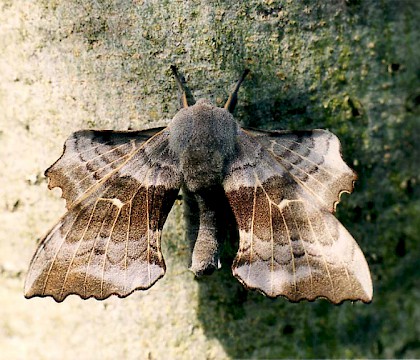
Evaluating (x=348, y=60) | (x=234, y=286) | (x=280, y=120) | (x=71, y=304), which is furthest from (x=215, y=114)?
(x=71, y=304)

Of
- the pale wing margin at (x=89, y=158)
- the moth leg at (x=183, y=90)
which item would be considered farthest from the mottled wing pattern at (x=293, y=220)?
the pale wing margin at (x=89, y=158)

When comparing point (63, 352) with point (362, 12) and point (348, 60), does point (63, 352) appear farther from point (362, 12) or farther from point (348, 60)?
point (362, 12)

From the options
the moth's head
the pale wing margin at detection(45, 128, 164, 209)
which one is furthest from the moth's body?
the pale wing margin at detection(45, 128, 164, 209)

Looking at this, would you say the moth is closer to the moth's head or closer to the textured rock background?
the moth's head

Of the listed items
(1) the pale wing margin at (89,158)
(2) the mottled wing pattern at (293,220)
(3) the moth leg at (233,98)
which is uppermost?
(3) the moth leg at (233,98)

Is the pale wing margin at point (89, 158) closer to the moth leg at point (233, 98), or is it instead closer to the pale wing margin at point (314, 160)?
the moth leg at point (233, 98)

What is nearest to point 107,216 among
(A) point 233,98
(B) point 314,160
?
(A) point 233,98

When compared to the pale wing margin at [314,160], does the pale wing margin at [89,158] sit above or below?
above

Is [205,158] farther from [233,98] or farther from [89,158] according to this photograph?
[89,158]
